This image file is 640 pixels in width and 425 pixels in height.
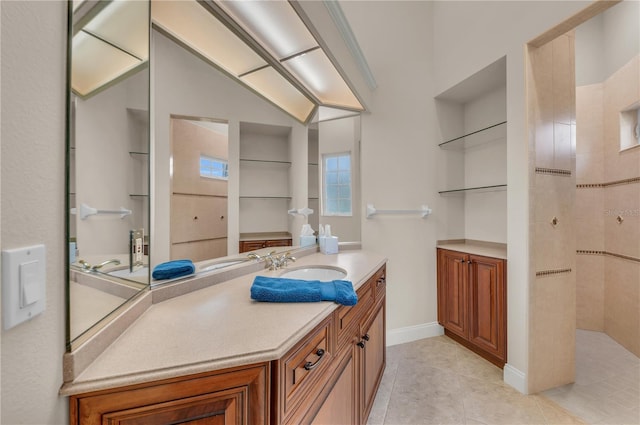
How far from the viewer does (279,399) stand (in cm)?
71

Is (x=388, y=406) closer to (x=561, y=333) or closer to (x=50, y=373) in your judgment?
(x=561, y=333)

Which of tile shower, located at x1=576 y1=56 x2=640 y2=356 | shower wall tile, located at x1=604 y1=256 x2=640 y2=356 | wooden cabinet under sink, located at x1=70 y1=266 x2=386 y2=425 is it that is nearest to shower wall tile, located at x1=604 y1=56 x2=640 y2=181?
tile shower, located at x1=576 y1=56 x2=640 y2=356

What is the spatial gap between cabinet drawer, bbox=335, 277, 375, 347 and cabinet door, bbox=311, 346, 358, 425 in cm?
9

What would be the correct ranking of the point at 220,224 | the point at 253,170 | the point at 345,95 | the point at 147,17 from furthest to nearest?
the point at 345,95 → the point at 253,170 → the point at 220,224 → the point at 147,17

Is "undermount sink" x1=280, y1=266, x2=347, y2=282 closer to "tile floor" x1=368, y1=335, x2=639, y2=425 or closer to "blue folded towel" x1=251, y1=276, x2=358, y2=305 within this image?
"blue folded towel" x1=251, y1=276, x2=358, y2=305

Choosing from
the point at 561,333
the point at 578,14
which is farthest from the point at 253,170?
the point at 561,333

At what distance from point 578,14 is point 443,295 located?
86.7 inches

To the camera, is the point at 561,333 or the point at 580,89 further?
the point at 580,89

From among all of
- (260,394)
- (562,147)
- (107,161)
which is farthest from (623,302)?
(107,161)

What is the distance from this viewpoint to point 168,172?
108 centimetres

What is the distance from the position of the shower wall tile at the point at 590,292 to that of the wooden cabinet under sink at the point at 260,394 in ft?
9.40

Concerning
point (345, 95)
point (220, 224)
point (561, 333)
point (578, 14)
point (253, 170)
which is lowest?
point (561, 333)

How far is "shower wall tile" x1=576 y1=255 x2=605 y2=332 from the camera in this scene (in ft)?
8.46

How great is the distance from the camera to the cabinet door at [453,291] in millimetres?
2299
